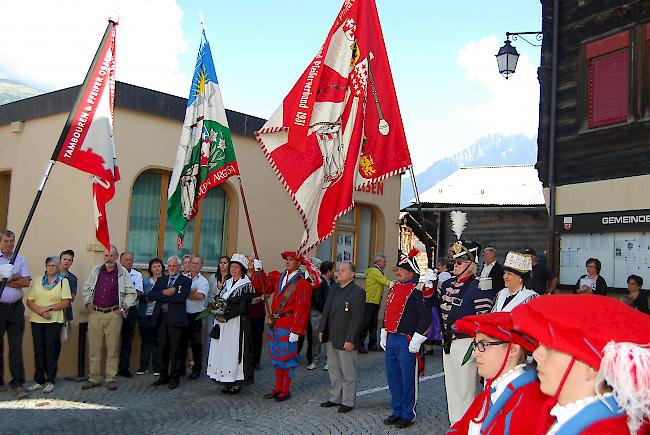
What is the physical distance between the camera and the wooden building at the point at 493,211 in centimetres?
1850

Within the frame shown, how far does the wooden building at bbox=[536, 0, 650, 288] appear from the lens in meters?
10.9

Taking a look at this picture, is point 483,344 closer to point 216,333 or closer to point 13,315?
point 216,333

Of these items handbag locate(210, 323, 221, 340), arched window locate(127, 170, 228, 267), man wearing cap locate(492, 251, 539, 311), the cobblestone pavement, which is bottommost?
the cobblestone pavement

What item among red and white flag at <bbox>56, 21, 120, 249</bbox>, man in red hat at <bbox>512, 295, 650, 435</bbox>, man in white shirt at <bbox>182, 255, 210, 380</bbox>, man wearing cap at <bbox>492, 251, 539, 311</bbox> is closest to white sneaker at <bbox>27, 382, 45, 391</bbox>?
man in white shirt at <bbox>182, 255, 210, 380</bbox>

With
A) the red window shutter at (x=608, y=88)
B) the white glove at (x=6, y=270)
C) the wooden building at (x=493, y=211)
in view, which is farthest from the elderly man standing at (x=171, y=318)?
the wooden building at (x=493, y=211)

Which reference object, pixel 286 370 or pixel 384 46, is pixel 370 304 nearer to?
pixel 286 370

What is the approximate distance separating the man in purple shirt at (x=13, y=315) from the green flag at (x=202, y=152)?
6.62ft

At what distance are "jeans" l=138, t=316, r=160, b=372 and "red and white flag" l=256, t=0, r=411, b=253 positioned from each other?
420cm

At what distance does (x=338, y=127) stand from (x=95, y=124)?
290cm

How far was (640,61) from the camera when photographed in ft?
35.9

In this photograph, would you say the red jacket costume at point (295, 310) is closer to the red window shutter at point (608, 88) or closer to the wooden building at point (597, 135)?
the wooden building at point (597, 135)

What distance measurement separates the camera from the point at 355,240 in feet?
50.4

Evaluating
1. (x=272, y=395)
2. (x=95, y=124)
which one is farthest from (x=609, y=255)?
(x=95, y=124)

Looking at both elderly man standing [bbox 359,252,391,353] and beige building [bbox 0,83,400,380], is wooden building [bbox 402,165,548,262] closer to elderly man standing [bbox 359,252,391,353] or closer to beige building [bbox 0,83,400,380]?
elderly man standing [bbox 359,252,391,353]
